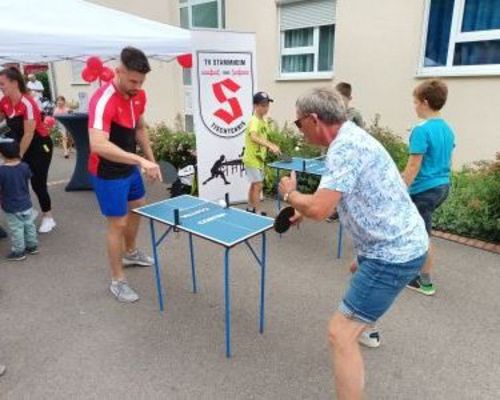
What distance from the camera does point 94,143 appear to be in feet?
9.32

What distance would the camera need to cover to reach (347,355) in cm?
186

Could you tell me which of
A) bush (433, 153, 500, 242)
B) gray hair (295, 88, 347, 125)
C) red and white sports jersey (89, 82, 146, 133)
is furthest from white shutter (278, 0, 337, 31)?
gray hair (295, 88, 347, 125)

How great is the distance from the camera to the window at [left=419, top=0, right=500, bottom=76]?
5.39 m

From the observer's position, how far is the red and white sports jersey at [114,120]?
289cm

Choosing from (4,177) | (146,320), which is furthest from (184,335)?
(4,177)

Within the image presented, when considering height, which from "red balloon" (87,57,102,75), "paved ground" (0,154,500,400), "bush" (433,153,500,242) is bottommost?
"paved ground" (0,154,500,400)

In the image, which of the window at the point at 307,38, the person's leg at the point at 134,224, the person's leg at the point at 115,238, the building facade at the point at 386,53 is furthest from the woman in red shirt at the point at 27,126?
the window at the point at 307,38

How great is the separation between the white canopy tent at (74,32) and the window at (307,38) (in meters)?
2.39

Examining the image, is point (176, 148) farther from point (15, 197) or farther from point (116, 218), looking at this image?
point (116, 218)

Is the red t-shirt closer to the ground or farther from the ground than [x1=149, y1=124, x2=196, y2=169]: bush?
farther from the ground

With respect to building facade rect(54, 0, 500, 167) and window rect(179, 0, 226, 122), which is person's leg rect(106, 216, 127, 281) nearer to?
building facade rect(54, 0, 500, 167)

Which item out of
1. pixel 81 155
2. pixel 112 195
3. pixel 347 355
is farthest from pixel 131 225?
pixel 81 155

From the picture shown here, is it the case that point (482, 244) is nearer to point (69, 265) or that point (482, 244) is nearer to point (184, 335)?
point (184, 335)

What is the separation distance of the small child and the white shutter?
516 centimetres
